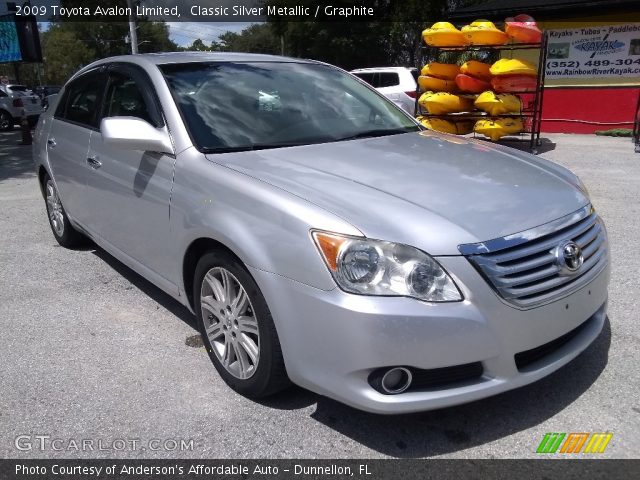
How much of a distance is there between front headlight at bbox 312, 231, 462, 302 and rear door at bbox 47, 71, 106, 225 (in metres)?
2.59

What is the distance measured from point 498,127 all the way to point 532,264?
846cm

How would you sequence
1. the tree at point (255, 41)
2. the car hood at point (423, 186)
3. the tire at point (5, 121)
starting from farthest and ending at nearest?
the tree at point (255, 41), the tire at point (5, 121), the car hood at point (423, 186)

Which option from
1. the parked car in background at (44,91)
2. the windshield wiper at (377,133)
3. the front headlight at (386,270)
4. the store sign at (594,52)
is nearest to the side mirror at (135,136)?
the windshield wiper at (377,133)

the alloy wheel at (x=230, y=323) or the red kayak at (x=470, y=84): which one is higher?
the red kayak at (x=470, y=84)

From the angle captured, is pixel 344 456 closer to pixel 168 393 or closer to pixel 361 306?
pixel 361 306

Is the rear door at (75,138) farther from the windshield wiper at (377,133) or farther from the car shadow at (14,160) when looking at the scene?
the car shadow at (14,160)

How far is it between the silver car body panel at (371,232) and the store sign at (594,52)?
35.7ft

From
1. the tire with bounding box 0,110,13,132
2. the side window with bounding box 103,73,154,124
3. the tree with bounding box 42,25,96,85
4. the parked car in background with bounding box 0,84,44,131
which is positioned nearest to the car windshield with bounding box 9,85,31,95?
the parked car in background with bounding box 0,84,44,131

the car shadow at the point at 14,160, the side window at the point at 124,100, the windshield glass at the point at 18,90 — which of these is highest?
the side window at the point at 124,100

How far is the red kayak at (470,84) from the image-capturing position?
10352 millimetres

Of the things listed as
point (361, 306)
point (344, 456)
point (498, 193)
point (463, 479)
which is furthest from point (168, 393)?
point (498, 193)

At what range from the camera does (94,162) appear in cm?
389

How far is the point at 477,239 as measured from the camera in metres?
2.19

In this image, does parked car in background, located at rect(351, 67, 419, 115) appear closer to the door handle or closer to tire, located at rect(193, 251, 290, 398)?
the door handle
